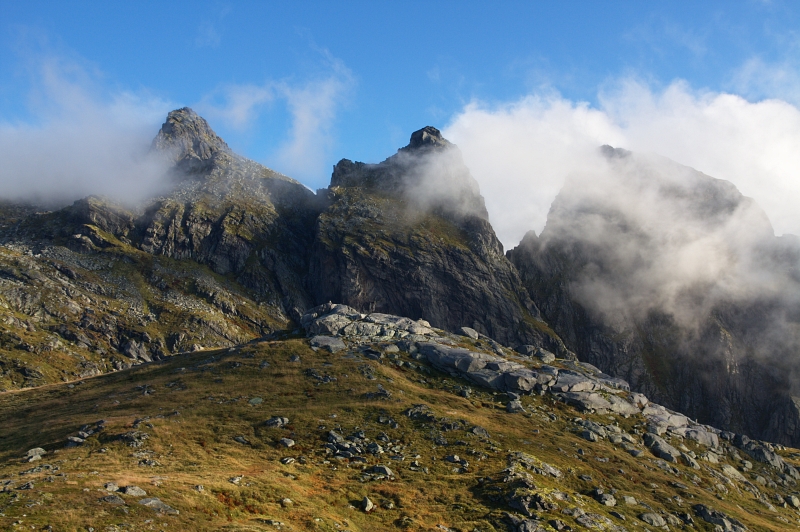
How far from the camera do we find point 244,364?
9950cm

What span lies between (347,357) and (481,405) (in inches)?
1112

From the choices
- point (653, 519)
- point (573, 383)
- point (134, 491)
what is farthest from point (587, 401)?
point (134, 491)

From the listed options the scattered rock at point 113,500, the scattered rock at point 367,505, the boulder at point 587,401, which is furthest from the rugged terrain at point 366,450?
the boulder at point 587,401

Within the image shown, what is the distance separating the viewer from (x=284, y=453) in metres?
64.2

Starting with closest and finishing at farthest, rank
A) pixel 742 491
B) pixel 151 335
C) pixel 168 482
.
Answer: pixel 168 482
pixel 742 491
pixel 151 335

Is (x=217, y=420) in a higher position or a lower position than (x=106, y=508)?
lower

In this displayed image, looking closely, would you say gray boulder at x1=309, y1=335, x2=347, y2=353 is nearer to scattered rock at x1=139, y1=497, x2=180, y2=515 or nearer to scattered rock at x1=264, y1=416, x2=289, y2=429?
scattered rock at x1=264, y1=416, x2=289, y2=429

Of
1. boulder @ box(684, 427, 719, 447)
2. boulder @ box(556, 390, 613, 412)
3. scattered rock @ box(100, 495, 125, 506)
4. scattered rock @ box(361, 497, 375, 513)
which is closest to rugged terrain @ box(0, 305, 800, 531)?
scattered rock @ box(361, 497, 375, 513)

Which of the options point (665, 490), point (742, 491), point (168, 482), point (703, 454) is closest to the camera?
point (168, 482)

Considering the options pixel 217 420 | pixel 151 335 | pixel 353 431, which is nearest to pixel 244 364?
pixel 217 420

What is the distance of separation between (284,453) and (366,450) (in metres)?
10.2

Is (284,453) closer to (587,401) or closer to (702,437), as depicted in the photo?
(587,401)

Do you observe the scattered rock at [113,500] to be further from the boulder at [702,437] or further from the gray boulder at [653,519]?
the boulder at [702,437]

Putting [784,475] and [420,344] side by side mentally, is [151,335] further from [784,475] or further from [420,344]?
[784,475]
